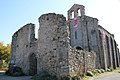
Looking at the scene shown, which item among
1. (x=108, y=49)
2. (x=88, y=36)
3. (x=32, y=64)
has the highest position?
(x=88, y=36)

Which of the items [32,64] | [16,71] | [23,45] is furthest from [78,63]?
[23,45]

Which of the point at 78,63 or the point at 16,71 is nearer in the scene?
the point at 78,63

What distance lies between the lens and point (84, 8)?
3022 cm

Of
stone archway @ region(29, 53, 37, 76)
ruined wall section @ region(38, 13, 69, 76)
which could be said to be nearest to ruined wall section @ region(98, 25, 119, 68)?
stone archway @ region(29, 53, 37, 76)

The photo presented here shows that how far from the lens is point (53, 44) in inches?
566

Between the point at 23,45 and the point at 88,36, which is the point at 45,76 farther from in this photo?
the point at 88,36

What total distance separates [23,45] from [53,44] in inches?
333

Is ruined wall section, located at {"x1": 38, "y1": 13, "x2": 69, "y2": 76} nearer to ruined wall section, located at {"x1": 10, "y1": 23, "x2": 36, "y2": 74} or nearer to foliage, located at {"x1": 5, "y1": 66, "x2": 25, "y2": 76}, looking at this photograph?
foliage, located at {"x1": 5, "y1": 66, "x2": 25, "y2": 76}

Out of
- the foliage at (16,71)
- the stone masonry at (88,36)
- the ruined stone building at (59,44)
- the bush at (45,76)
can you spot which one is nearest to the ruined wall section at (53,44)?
the ruined stone building at (59,44)

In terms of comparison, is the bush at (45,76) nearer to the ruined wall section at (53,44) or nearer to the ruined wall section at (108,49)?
the ruined wall section at (53,44)

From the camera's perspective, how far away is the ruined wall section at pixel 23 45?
20.7 meters

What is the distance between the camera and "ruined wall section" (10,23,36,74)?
67.8ft

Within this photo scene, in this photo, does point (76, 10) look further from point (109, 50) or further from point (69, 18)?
point (109, 50)

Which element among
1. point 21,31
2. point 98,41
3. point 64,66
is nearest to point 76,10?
point 98,41
